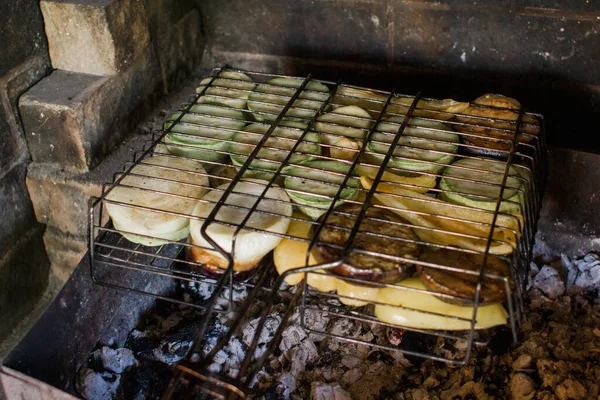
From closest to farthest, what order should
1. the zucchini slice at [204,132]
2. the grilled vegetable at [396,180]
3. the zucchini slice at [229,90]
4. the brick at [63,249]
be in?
the grilled vegetable at [396,180] → the zucchini slice at [204,132] → the zucchini slice at [229,90] → the brick at [63,249]

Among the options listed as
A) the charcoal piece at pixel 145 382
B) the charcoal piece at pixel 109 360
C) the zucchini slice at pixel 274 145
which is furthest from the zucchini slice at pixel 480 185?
the charcoal piece at pixel 109 360

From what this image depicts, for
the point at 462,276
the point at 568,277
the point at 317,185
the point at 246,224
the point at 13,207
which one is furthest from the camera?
the point at 568,277

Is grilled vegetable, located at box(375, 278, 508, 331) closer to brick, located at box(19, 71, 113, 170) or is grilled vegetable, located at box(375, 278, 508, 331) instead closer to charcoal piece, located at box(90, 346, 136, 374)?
charcoal piece, located at box(90, 346, 136, 374)

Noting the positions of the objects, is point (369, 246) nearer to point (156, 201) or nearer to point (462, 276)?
point (462, 276)

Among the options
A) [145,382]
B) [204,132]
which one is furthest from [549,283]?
[145,382]

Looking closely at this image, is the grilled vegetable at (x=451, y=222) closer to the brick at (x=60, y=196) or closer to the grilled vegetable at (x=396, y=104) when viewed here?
the grilled vegetable at (x=396, y=104)

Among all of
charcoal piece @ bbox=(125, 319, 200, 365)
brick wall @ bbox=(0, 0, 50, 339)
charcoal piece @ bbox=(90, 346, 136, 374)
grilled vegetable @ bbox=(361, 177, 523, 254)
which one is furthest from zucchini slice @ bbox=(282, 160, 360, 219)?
brick wall @ bbox=(0, 0, 50, 339)
